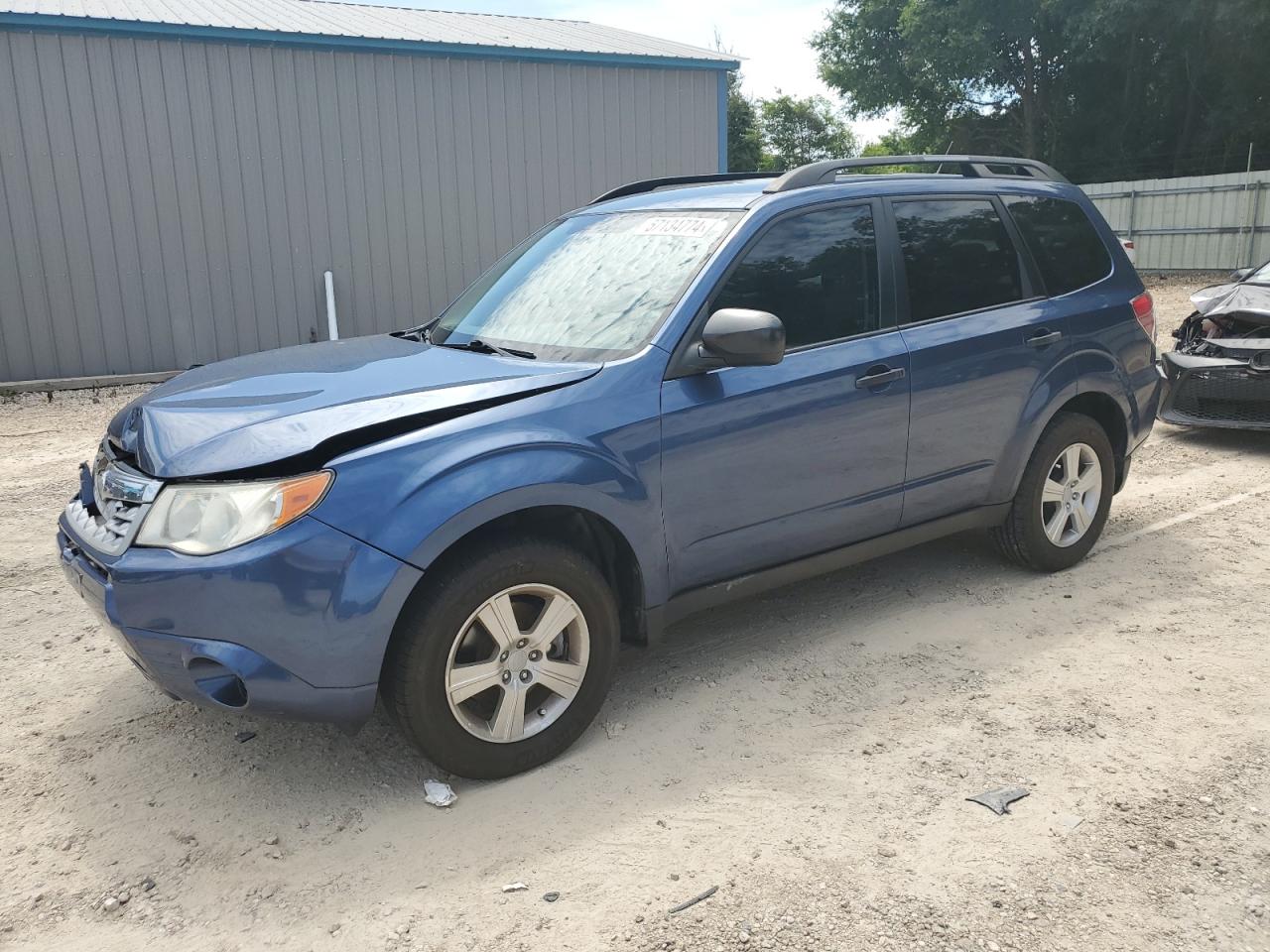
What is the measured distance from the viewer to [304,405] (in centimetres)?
319

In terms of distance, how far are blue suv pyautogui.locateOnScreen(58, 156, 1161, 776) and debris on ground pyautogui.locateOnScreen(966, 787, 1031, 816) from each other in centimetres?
109

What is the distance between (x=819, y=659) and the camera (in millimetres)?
4109

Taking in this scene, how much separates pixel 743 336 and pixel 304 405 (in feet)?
4.57

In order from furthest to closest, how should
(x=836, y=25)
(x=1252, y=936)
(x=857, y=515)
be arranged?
(x=836, y=25) → (x=857, y=515) → (x=1252, y=936)

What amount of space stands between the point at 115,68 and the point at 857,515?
33.2 feet

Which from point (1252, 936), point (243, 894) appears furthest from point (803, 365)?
point (243, 894)

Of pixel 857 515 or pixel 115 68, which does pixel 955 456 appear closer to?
pixel 857 515

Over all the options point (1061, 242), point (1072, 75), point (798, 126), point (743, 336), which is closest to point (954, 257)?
point (1061, 242)

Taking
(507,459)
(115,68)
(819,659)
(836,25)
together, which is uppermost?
(836,25)

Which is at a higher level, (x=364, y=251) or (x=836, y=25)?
(x=836, y=25)

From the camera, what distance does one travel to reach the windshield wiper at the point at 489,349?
3.73 m

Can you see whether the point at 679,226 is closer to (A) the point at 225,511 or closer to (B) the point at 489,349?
(B) the point at 489,349

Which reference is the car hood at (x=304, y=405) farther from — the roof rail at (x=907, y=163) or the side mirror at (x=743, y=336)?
the roof rail at (x=907, y=163)

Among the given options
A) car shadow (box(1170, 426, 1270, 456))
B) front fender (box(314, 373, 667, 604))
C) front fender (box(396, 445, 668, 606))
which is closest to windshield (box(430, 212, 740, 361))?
front fender (box(314, 373, 667, 604))
